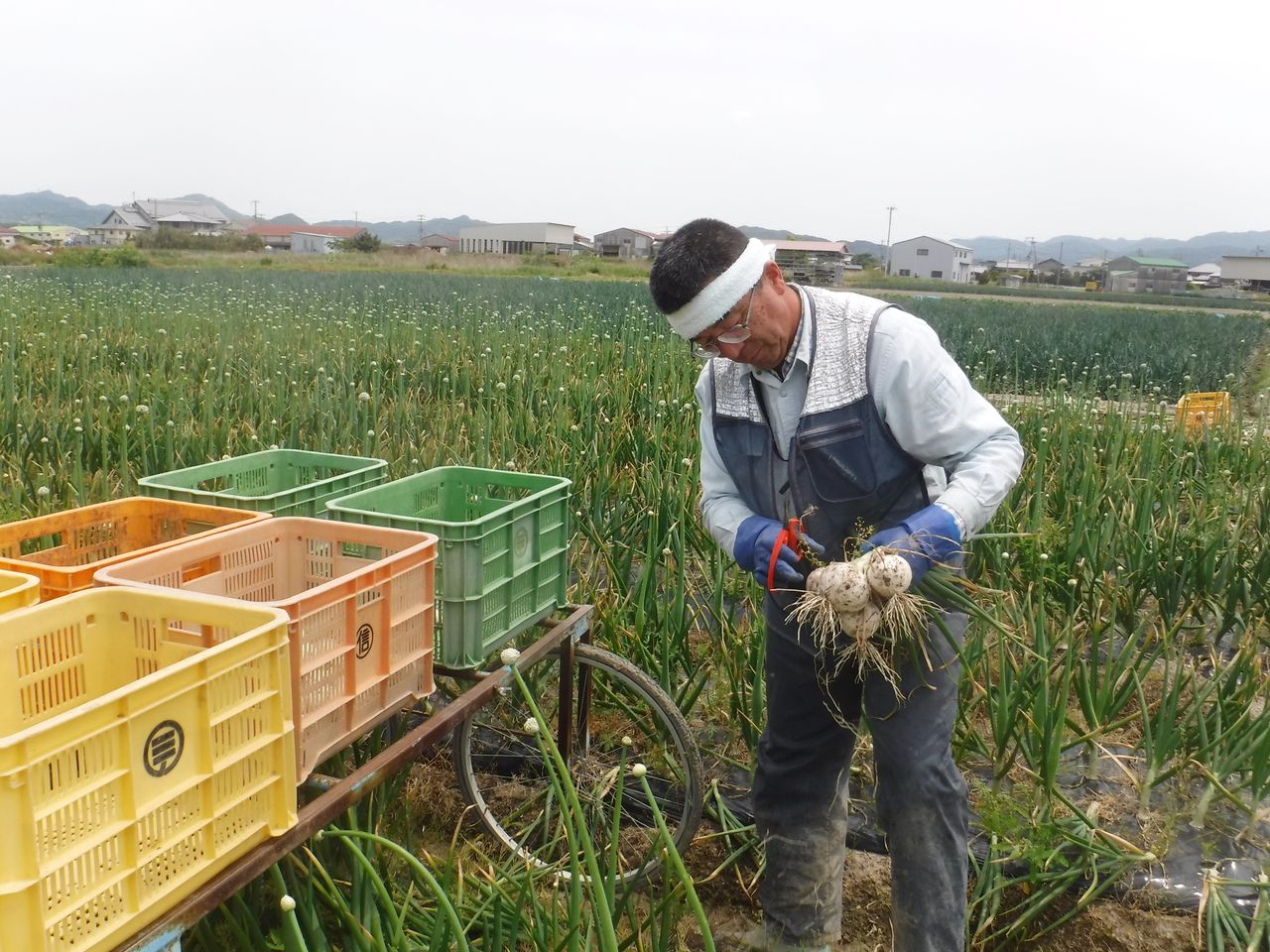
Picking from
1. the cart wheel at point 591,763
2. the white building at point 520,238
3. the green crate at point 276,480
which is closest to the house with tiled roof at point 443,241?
the white building at point 520,238

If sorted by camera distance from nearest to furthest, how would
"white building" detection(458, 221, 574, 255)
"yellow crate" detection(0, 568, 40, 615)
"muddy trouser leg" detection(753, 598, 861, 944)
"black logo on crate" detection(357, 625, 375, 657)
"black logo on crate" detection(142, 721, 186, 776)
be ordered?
"black logo on crate" detection(142, 721, 186, 776), "yellow crate" detection(0, 568, 40, 615), "black logo on crate" detection(357, 625, 375, 657), "muddy trouser leg" detection(753, 598, 861, 944), "white building" detection(458, 221, 574, 255)

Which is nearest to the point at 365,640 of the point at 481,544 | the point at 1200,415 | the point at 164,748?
the point at 481,544

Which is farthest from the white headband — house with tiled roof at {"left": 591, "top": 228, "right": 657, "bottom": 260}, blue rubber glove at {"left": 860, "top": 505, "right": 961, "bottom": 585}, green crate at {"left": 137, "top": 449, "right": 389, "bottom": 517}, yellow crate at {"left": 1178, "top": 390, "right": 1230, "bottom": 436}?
house with tiled roof at {"left": 591, "top": 228, "right": 657, "bottom": 260}

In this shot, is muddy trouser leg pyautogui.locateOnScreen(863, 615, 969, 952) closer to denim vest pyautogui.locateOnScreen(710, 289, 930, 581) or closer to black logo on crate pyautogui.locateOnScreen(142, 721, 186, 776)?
denim vest pyautogui.locateOnScreen(710, 289, 930, 581)

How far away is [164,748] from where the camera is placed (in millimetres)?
1234

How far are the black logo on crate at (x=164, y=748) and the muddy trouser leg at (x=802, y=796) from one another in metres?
1.27

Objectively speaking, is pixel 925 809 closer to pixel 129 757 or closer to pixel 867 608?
pixel 867 608

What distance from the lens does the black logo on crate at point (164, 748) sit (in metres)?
1.21

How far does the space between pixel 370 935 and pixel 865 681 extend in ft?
3.53

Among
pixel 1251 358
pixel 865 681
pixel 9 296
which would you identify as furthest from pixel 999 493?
pixel 1251 358

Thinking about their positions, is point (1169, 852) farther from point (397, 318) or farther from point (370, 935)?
point (397, 318)

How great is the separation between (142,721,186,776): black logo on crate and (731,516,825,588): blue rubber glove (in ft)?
3.68

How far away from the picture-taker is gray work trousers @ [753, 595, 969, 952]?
6.38 feet

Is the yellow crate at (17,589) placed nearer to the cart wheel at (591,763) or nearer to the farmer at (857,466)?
the cart wheel at (591,763)
